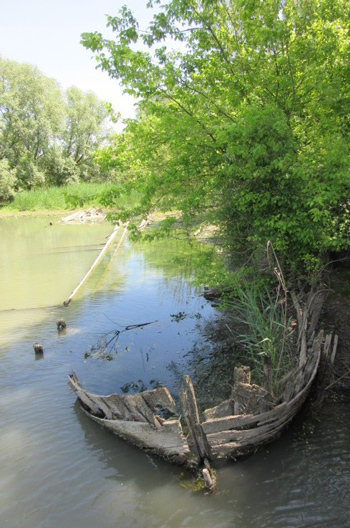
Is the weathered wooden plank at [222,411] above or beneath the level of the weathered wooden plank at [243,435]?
above

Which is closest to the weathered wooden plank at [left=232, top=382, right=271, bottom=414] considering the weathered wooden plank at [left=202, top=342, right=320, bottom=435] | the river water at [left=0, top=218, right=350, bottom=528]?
the weathered wooden plank at [left=202, top=342, right=320, bottom=435]

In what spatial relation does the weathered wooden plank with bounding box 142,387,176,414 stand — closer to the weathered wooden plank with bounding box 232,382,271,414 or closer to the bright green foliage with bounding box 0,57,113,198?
the weathered wooden plank with bounding box 232,382,271,414

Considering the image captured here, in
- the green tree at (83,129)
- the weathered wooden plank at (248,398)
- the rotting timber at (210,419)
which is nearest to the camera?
the rotting timber at (210,419)

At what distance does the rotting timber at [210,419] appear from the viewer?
4512 millimetres

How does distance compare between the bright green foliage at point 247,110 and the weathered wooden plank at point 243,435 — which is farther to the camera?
the bright green foliage at point 247,110

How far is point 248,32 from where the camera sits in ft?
22.4

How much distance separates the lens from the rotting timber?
451cm

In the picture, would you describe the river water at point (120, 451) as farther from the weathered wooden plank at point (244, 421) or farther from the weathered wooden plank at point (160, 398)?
the weathered wooden plank at point (160, 398)

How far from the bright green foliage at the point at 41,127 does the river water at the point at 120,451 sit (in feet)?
113

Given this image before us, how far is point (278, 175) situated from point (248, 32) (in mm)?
2540

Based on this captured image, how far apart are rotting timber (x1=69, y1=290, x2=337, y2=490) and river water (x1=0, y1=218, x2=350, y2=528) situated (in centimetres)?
22

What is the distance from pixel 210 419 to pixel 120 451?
1.26 m

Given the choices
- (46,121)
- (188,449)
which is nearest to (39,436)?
(188,449)

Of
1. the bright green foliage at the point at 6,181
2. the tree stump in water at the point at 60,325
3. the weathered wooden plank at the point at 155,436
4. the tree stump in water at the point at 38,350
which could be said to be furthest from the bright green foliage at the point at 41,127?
the weathered wooden plank at the point at 155,436
